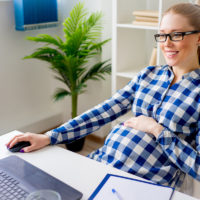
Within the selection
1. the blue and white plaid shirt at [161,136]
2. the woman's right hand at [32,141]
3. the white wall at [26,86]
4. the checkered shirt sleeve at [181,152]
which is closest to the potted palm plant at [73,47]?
the white wall at [26,86]

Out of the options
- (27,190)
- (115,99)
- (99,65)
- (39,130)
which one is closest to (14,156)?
(27,190)

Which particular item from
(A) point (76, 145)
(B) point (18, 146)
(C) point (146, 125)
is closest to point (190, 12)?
(C) point (146, 125)

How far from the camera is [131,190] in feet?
2.93

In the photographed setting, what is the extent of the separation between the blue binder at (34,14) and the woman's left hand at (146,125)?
156cm

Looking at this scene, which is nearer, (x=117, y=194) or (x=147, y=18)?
(x=117, y=194)

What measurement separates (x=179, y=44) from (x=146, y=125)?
0.38 m

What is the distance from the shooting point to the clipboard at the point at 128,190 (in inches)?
34.1

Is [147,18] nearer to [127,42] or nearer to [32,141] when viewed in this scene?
[127,42]

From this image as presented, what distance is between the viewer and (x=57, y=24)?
2.83 meters

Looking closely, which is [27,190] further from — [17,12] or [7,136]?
[17,12]

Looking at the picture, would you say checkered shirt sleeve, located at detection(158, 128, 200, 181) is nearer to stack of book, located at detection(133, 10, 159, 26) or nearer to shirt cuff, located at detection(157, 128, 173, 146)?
shirt cuff, located at detection(157, 128, 173, 146)

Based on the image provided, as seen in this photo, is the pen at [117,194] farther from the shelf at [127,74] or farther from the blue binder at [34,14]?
the blue binder at [34,14]

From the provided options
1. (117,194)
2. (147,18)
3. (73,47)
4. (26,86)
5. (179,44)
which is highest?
(147,18)

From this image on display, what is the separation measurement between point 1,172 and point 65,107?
2139mm
